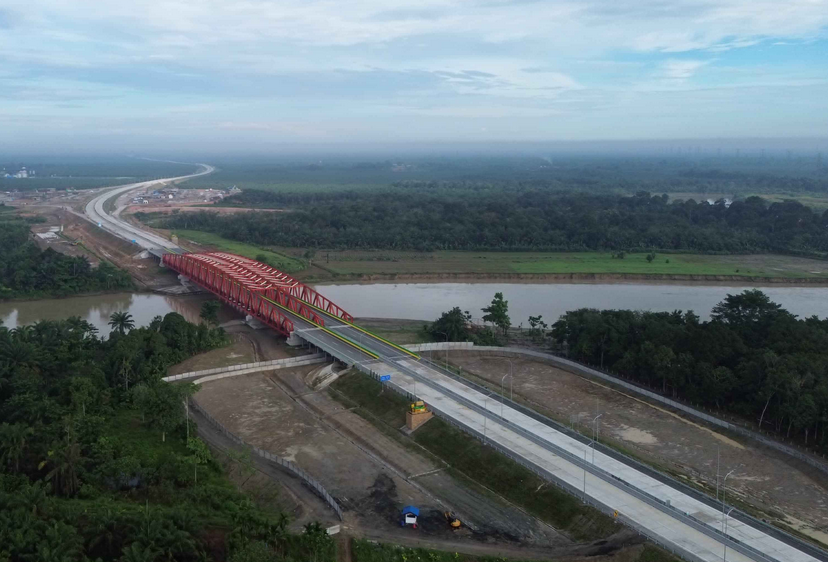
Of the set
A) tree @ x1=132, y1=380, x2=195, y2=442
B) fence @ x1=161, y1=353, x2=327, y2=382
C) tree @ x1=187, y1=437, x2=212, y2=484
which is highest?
tree @ x1=132, y1=380, x2=195, y2=442

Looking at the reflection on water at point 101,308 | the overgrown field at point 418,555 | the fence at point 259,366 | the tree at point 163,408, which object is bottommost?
the reflection on water at point 101,308

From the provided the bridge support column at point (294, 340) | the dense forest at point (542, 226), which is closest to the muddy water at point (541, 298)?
the bridge support column at point (294, 340)

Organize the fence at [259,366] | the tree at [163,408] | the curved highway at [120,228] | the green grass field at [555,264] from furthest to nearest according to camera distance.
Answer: the curved highway at [120,228]
the green grass field at [555,264]
the fence at [259,366]
the tree at [163,408]

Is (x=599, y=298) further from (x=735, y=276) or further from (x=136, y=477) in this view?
(x=136, y=477)

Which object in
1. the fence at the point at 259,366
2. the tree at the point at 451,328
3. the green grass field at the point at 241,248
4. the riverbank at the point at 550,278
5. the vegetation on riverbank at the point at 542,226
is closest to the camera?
the fence at the point at 259,366

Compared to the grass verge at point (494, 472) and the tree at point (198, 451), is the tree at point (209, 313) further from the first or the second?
the tree at point (198, 451)

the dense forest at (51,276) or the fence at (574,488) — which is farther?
the dense forest at (51,276)

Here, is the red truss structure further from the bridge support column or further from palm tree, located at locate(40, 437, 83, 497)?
palm tree, located at locate(40, 437, 83, 497)

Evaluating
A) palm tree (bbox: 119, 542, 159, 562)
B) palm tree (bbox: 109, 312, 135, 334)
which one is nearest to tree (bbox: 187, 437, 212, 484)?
palm tree (bbox: 119, 542, 159, 562)
